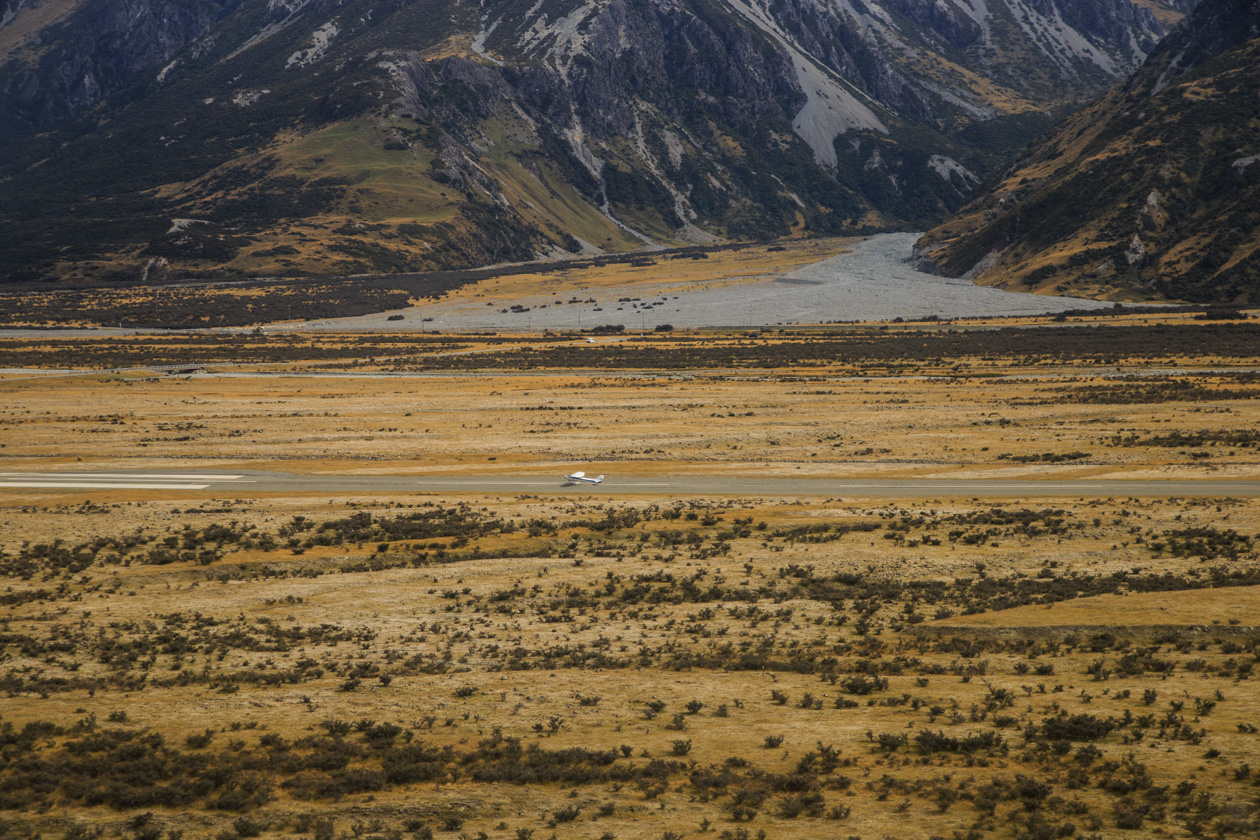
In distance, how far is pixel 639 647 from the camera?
23.5m

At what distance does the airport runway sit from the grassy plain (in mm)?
1165

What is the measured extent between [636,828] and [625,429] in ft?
146

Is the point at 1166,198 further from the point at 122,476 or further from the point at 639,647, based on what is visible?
the point at 122,476

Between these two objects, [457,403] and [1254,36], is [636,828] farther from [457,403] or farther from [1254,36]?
[1254,36]

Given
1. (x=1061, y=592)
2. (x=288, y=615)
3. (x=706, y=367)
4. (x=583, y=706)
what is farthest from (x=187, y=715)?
(x=706, y=367)

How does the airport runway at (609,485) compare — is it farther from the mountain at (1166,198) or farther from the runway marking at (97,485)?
the mountain at (1166,198)

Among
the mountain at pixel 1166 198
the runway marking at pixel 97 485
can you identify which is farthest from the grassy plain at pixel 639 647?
the mountain at pixel 1166 198

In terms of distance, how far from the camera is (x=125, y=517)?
37281mm

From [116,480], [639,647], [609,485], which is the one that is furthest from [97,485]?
[639,647]

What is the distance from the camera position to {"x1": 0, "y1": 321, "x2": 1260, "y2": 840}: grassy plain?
51.8 feet

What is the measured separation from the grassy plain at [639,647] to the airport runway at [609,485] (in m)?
1.17

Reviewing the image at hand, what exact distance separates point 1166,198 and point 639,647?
6076 inches

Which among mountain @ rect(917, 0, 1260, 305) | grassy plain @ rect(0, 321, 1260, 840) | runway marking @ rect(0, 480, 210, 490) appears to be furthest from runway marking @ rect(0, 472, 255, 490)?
mountain @ rect(917, 0, 1260, 305)

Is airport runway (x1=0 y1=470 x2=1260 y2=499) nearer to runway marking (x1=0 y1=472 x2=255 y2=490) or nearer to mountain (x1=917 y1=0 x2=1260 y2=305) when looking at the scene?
runway marking (x1=0 y1=472 x2=255 y2=490)
